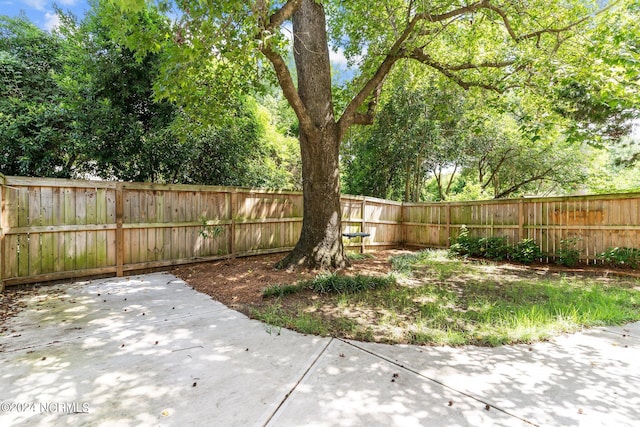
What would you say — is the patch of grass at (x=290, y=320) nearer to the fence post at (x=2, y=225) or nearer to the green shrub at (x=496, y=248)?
the fence post at (x=2, y=225)

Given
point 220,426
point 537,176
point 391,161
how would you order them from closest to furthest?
point 220,426
point 391,161
point 537,176

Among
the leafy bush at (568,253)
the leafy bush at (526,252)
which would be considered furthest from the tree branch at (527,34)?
the leafy bush at (526,252)

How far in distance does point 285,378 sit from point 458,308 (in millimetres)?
2585

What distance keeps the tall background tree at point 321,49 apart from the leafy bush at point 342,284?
87 cm

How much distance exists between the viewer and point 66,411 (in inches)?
69.8

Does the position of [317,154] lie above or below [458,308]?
above

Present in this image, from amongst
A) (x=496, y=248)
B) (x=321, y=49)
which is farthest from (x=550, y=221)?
(x=321, y=49)

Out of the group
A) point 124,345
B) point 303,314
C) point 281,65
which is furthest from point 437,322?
point 281,65

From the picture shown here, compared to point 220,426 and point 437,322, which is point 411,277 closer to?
point 437,322

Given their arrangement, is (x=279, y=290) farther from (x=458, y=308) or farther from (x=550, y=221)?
(x=550, y=221)

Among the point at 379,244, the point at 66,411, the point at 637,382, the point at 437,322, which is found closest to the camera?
the point at 66,411

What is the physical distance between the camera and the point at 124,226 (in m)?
5.28

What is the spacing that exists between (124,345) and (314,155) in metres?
3.88

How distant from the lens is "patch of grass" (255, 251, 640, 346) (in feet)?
9.86
